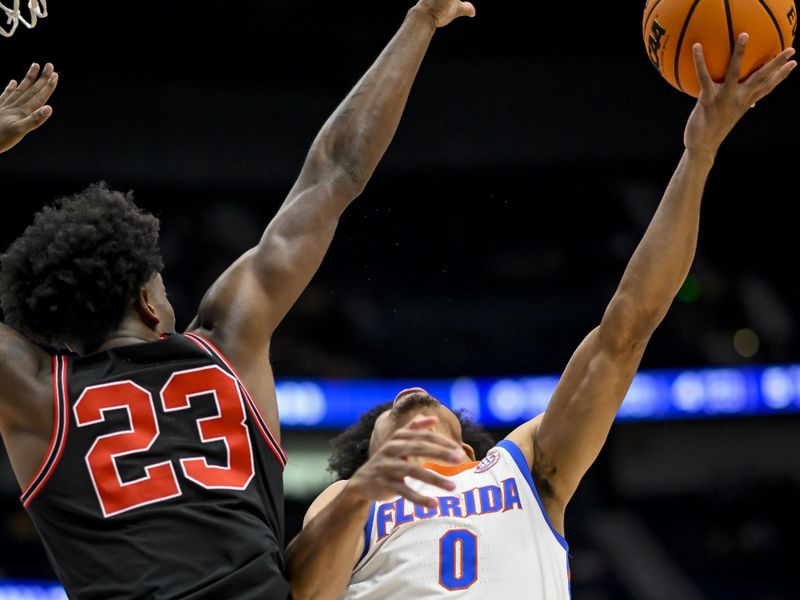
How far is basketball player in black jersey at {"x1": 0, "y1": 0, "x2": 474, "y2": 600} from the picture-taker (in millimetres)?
2436

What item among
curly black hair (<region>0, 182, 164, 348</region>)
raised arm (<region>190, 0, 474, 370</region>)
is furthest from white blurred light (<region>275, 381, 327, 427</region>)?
curly black hair (<region>0, 182, 164, 348</region>)

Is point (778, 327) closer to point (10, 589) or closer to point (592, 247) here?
point (592, 247)

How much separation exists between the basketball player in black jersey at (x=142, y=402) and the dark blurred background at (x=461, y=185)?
7963mm

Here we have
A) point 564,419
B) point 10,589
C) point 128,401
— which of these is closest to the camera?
point 128,401

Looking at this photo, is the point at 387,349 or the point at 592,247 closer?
the point at 387,349

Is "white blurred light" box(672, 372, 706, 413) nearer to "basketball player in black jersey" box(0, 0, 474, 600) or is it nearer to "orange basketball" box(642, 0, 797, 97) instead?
"orange basketball" box(642, 0, 797, 97)

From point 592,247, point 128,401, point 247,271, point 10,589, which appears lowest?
point 10,589

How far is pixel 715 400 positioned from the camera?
1066 cm

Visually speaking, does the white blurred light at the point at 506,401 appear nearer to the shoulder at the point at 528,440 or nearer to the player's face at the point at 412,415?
the player's face at the point at 412,415

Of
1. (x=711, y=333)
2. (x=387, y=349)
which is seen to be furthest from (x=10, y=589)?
(x=711, y=333)

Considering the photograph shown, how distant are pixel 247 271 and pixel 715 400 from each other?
857 cm

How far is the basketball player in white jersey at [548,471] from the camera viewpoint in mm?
3338

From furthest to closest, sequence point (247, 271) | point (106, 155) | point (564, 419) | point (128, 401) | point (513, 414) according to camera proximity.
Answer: point (106, 155) < point (513, 414) < point (564, 419) < point (247, 271) < point (128, 401)

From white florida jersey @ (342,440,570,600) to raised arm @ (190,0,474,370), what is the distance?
101 centimetres
